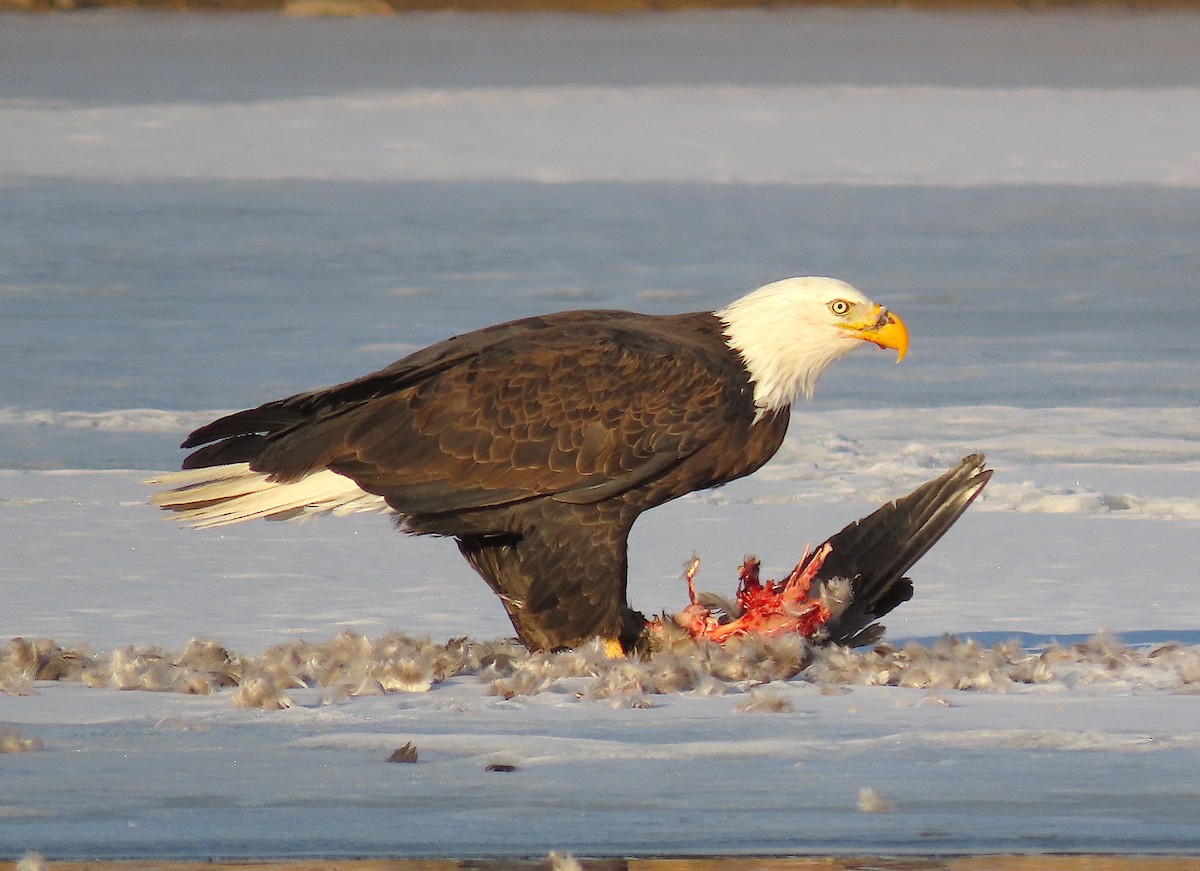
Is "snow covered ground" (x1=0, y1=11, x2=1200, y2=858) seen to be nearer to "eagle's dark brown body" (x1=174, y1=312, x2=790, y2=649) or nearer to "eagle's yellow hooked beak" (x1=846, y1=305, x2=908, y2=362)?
"eagle's dark brown body" (x1=174, y1=312, x2=790, y2=649)

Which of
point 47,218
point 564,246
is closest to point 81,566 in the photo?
point 564,246

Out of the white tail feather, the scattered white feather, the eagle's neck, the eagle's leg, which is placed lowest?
the scattered white feather

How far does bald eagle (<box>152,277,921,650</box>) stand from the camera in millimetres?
5125

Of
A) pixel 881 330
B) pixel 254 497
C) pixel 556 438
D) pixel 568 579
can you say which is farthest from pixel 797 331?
pixel 254 497

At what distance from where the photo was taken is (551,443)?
16.8ft

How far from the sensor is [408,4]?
31.1 metres

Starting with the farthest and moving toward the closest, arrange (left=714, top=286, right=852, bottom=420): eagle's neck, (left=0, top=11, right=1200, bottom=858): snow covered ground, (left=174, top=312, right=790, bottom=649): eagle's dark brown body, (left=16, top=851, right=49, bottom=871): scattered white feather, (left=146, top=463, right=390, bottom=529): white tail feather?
(left=146, top=463, right=390, bottom=529): white tail feather
(left=714, top=286, right=852, bottom=420): eagle's neck
(left=174, top=312, right=790, bottom=649): eagle's dark brown body
(left=0, top=11, right=1200, bottom=858): snow covered ground
(left=16, top=851, right=49, bottom=871): scattered white feather

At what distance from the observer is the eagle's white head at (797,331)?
5215mm

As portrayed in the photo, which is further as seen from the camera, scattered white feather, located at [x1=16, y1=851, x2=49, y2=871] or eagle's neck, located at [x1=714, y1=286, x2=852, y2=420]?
eagle's neck, located at [x1=714, y1=286, x2=852, y2=420]

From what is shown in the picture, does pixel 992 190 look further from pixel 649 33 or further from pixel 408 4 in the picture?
pixel 408 4

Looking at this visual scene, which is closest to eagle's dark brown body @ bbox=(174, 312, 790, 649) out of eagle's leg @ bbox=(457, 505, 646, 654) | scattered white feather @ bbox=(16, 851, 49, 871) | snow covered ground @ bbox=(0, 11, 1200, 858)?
eagle's leg @ bbox=(457, 505, 646, 654)

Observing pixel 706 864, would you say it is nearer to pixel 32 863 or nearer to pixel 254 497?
pixel 32 863

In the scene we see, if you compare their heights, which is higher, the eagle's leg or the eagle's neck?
the eagle's neck

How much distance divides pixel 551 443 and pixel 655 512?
2.13 metres
